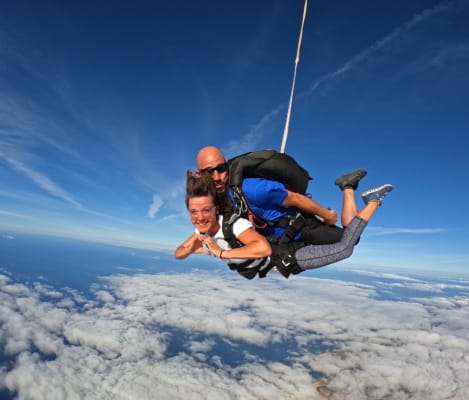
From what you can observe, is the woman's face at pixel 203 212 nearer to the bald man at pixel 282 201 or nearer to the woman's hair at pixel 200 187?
the woman's hair at pixel 200 187

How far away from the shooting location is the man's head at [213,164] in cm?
312

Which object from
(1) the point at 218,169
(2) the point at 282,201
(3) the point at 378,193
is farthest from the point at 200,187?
(3) the point at 378,193

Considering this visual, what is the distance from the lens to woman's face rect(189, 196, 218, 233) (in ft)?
10.6

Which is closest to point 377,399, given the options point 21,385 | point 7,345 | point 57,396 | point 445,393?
point 445,393

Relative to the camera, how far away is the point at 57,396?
11925 centimetres

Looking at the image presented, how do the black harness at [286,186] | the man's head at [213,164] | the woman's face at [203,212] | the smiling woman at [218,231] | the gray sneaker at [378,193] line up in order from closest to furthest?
1. the black harness at [286,186]
2. the smiling woman at [218,231]
3. the man's head at [213,164]
4. the woman's face at [203,212]
5. the gray sneaker at [378,193]

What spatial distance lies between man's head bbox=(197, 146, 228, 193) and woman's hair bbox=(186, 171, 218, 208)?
65 millimetres

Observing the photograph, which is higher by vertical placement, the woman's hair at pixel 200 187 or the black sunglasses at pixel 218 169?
the black sunglasses at pixel 218 169

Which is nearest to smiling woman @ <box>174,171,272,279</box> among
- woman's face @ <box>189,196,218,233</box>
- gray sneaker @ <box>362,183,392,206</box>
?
woman's face @ <box>189,196,218,233</box>

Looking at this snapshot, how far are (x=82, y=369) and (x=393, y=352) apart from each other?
163 metres

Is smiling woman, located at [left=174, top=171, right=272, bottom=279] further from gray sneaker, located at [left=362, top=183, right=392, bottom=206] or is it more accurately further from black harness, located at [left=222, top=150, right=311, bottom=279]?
gray sneaker, located at [left=362, top=183, right=392, bottom=206]

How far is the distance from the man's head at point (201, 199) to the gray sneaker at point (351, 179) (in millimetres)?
1743

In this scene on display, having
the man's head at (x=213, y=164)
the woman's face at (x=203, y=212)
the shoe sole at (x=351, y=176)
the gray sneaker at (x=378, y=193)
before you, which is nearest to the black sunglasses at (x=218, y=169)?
the man's head at (x=213, y=164)

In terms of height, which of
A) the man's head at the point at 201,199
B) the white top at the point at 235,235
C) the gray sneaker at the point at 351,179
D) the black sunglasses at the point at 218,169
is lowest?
the white top at the point at 235,235
